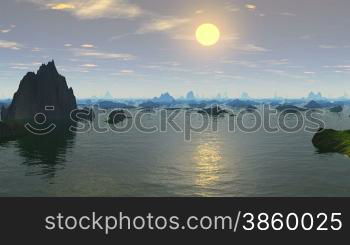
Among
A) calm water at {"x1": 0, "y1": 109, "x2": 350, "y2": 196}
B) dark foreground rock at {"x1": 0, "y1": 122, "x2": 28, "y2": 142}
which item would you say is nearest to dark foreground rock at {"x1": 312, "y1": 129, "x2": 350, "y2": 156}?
calm water at {"x1": 0, "y1": 109, "x2": 350, "y2": 196}

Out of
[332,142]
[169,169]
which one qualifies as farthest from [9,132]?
[332,142]

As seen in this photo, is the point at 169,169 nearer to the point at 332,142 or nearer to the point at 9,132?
the point at 332,142

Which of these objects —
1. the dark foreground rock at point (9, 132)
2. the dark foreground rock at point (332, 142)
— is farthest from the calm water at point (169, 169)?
the dark foreground rock at point (9, 132)

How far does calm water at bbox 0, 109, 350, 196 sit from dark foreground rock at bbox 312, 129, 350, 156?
11.1ft

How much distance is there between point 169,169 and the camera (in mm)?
91375

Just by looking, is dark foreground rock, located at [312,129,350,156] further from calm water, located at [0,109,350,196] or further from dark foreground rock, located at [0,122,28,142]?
dark foreground rock, located at [0,122,28,142]

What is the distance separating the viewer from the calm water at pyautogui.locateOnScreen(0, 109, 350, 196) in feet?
233

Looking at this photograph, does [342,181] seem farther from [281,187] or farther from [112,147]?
[112,147]

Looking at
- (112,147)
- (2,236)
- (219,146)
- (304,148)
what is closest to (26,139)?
(112,147)

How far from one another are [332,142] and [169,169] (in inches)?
2260

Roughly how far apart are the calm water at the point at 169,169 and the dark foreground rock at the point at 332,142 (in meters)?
3.38

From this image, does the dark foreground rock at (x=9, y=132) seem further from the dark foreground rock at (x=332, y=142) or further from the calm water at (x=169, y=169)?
the dark foreground rock at (x=332, y=142)

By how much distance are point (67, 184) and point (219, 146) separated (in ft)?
230

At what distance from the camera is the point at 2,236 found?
30.8 meters
